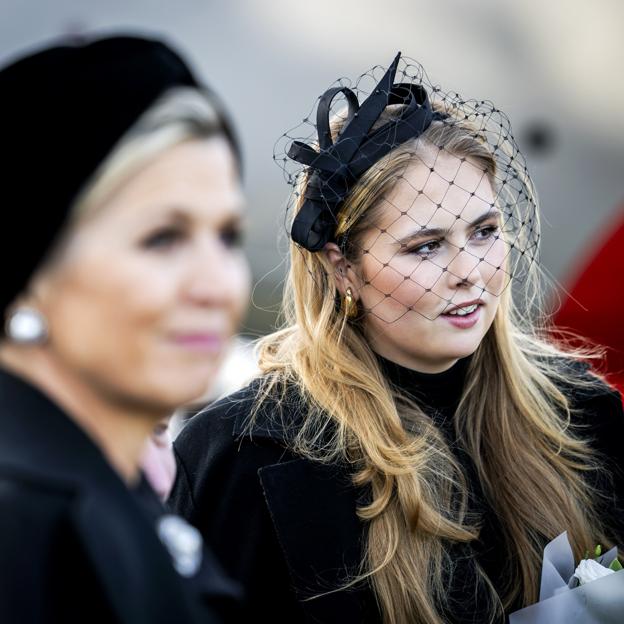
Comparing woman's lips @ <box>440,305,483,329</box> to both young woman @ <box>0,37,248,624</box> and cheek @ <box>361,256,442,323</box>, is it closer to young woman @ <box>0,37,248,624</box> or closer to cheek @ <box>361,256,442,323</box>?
cheek @ <box>361,256,442,323</box>

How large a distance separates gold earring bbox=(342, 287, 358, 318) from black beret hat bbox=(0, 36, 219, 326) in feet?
5.51

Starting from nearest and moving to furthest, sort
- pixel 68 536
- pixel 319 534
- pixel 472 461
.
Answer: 1. pixel 68 536
2. pixel 319 534
3. pixel 472 461

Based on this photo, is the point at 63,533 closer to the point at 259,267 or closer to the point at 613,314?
A: the point at 613,314

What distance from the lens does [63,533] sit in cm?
140

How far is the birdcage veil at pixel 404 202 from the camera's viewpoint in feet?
9.81

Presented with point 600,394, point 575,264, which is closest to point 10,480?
point 600,394

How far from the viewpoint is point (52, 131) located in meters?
1.46

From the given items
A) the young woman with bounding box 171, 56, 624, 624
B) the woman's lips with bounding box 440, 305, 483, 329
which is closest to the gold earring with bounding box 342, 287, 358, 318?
the young woman with bounding box 171, 56, 624, 624

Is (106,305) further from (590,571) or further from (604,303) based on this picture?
(604,303)

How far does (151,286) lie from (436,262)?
5.31 feet

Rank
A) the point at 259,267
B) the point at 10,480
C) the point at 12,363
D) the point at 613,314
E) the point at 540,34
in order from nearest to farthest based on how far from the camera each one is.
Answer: the point at 10,480 < the point at 12,363 < the point at 613,314 < the point at 540,34 < the point at 259,267

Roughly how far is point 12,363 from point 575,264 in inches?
344

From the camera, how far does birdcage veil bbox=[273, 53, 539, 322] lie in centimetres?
299

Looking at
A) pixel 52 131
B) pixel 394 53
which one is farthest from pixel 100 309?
pixel 394 53
